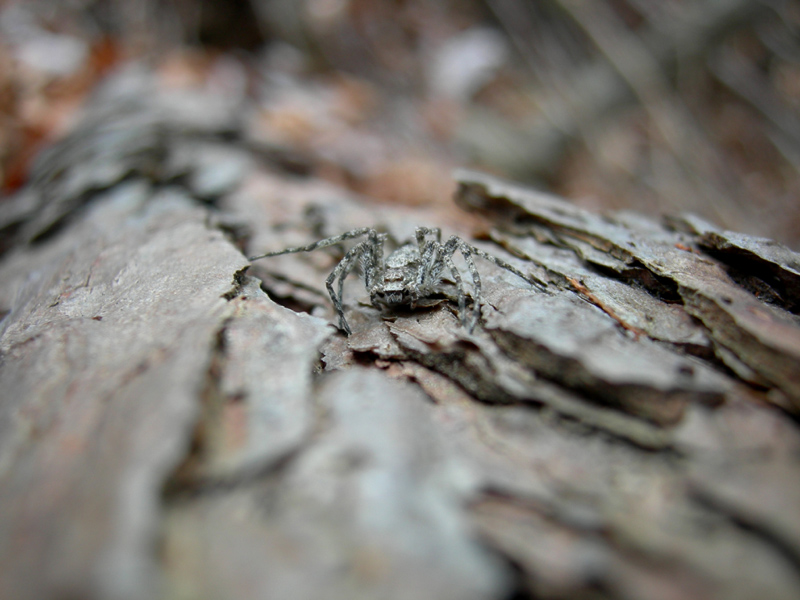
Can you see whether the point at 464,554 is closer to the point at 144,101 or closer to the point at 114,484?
the point at 114,484

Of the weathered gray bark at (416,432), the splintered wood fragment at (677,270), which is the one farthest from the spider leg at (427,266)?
the splintered wood fragment at (677,270)

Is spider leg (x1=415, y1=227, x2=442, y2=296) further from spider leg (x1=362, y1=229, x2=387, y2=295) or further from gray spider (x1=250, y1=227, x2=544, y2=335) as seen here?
spider leg (x1=362, y1=229, x2=387, y2=295)

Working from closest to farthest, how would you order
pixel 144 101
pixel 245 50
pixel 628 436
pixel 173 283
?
1. pixel 628 436
2. pixel 173 283
3. pixel 144 101
4. pixel 245 50

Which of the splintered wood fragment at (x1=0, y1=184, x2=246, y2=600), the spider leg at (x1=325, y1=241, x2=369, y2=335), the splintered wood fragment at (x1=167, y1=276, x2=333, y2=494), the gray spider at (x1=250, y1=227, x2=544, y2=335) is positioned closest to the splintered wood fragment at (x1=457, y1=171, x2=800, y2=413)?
the gray spider at (x1=250, y1=227, x2=544, y2=335)

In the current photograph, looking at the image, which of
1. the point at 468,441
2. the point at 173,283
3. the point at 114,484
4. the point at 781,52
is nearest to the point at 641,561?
the point at 468,441

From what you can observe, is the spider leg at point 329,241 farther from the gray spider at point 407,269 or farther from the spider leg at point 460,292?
the spider leg at point 460,292
